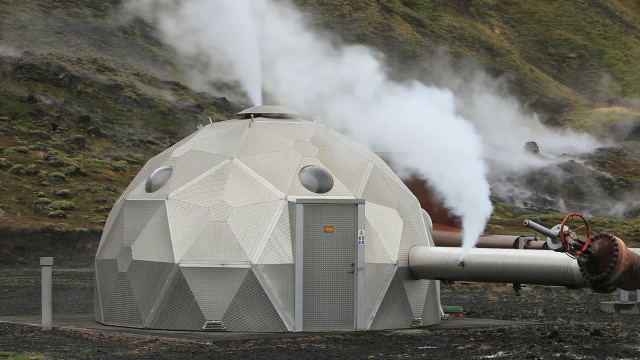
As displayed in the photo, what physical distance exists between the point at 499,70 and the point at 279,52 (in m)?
53.9

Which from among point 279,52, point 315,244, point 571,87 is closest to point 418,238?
point 315,244

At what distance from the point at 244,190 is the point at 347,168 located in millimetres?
2414

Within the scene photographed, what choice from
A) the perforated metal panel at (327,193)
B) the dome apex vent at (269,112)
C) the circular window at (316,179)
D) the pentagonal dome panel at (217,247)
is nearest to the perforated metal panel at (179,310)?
the pentagonal dome panel at (217,247)

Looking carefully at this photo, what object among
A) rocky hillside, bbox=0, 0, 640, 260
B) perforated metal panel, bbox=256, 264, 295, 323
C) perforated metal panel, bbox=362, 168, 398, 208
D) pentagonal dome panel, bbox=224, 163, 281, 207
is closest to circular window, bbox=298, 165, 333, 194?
pentagonal dome panel, bbox=224, 163, 281, 207

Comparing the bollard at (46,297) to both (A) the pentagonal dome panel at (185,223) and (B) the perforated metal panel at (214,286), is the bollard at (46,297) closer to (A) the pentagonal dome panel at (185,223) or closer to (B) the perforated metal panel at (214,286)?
(A) the pentagonal dome panel at (185,223)

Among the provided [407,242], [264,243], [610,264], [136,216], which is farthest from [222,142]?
[610,264]

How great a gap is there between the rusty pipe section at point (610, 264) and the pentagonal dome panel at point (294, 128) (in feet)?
27.4

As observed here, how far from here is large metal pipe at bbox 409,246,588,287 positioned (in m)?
23.3

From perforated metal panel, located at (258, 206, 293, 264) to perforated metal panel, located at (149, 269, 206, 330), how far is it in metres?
1.68

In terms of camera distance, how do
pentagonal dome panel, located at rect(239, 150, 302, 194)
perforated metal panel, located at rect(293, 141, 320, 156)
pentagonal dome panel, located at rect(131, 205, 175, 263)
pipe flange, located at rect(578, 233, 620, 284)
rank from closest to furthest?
pipe flange, located at rect(578, 233, 620, 284)
pentagonal dome panel, located at rect(131, 205, 175, 263)
pentagonal dome panel, located at rect(239, 150, 302, 194)
perforated metal panel, located at rect(293, 141, 320, 156)

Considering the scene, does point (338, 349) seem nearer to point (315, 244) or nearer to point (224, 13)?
point (315, 244)

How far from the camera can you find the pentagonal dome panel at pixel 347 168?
26.0 meters

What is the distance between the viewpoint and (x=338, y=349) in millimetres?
22078

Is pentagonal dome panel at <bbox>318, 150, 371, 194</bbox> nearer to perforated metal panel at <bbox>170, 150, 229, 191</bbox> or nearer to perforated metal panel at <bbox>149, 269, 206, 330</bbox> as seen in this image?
perforated metal panel at <bbox>170, 150, 229, 191</bbox>
